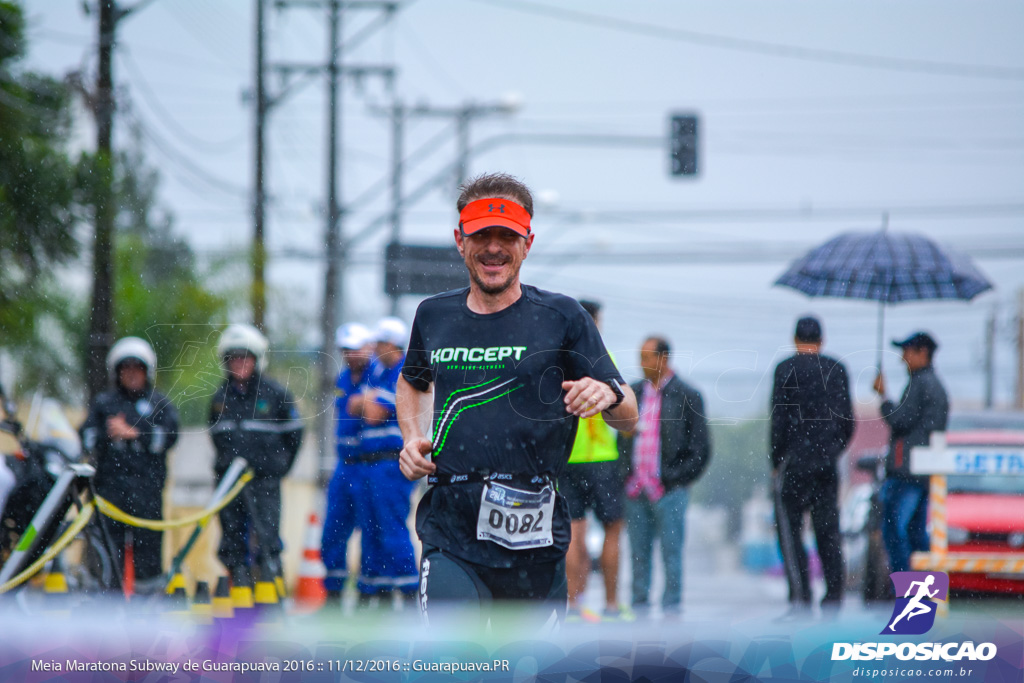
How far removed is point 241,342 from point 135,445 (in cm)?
72

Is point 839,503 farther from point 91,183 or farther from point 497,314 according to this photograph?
point 91,183

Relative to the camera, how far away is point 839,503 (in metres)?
4.80

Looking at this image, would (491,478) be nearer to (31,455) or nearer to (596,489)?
(596,489)

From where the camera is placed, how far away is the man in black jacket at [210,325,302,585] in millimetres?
4883

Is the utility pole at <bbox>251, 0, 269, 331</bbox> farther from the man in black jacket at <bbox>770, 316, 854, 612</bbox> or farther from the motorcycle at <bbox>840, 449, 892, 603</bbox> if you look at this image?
the motorcycle at <bbox>840, 449, 892, 603</bbox>

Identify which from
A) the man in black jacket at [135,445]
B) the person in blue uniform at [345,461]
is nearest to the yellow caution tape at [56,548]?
the man in black jacket at [135,445]

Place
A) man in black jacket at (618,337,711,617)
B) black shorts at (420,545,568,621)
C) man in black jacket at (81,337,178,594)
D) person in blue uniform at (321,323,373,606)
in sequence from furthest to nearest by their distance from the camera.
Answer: person in blue uniform at (321,323,373,606)
man in black jacket at (81,337,178,594)
man in black jacket at (618,337,711,617)
black shorts at (420,545,568,621)

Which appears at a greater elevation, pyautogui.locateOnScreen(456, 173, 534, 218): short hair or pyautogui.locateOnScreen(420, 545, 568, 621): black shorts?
pyautogui.locateOnScreen(456, 173, 534, 218): short hair

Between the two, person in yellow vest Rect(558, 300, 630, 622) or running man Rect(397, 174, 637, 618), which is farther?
person in yellow vest Rect(558, 300, 630, 622)

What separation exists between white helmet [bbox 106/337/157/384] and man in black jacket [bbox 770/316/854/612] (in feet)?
8.87

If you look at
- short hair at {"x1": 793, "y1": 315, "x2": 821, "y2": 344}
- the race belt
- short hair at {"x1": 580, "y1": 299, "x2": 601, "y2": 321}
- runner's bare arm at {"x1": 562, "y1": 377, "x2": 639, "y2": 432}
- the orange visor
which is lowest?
the race belt

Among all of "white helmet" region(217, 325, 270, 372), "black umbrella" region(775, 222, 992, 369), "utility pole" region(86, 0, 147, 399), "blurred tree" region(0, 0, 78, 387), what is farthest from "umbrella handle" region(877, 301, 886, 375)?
"blurred tree" region(0, 0, 78, 387)

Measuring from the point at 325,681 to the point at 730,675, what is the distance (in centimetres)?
136

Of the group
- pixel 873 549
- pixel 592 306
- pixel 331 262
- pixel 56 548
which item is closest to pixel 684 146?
pixel 592 306
